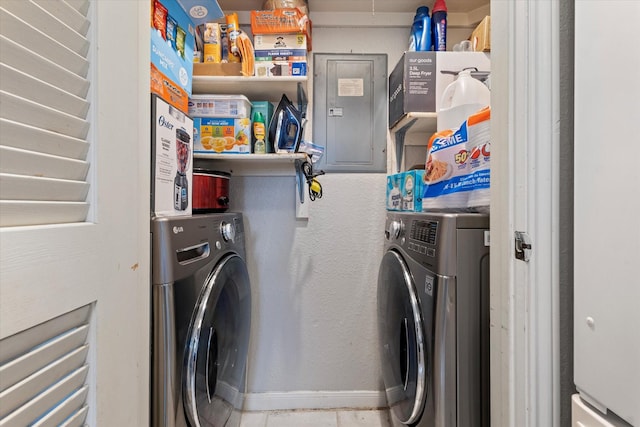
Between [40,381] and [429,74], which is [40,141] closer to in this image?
[40,381]

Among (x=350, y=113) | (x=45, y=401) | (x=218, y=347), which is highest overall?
(x=350, y=113)

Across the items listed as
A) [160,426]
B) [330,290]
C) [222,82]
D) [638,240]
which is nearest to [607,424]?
[638,240]

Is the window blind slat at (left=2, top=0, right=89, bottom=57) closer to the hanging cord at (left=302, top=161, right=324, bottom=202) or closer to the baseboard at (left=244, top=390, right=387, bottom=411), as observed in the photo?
the hanging cord at (left=302, top=161, right=324, bottom=202)

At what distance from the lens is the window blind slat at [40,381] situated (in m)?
0.40

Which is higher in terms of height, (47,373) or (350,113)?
(350,113)

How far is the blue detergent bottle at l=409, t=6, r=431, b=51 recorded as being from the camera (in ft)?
5.26

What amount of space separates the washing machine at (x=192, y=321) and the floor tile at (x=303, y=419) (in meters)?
0.50

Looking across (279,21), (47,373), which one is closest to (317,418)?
(47,373)

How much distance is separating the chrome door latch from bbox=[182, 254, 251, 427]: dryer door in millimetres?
894

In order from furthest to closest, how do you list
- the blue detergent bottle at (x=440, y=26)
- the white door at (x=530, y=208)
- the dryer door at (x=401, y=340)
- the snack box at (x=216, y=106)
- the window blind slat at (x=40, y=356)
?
the blue detergent bottle at (x=440, y=26)
the snack box at (x=216, y=106)
the dryer door at (x=401, y=340)
the white door at (x=530, y=208)
the window blind slat at (x=40, y=356)

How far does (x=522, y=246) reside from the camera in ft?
2.13

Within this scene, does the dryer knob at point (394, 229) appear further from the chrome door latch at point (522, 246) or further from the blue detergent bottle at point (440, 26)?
the blue detergent bottle at point (440, 26)

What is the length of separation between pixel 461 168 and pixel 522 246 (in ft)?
1.52

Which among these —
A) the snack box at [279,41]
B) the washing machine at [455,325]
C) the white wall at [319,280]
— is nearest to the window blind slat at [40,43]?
the washing machine at [455,325]
